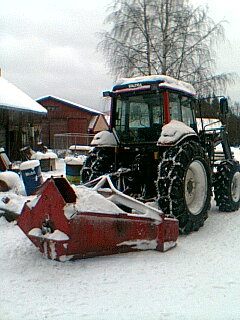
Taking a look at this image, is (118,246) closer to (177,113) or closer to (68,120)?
(177,113)

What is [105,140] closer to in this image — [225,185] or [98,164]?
[98,164]

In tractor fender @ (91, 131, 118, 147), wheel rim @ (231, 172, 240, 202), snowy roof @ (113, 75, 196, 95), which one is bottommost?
wheel rim @ (231, 172, 240, 202)

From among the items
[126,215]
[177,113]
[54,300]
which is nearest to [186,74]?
[177,113]

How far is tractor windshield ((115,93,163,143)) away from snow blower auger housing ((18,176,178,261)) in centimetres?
171

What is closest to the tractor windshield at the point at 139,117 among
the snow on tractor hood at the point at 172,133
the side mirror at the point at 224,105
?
the snow on tractor hood at the point at 172,133

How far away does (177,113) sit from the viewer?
212 inches

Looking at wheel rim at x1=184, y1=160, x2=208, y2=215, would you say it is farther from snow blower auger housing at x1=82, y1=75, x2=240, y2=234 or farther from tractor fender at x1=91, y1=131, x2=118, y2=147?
tractor fender at x1=91, y1=131, x2=118, y2=147

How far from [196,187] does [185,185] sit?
0.49 meters

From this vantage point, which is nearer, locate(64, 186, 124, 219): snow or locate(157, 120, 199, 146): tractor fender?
locate(64, 186, 124, 219): snow

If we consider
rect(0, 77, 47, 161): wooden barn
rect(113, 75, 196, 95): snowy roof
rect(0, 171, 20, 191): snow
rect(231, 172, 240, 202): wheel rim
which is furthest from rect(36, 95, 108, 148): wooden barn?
rect(113, 75, 196, 95): snowy roof

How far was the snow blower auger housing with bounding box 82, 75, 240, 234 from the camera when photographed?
4414 millimetres

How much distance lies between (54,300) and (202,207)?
9.26 ft

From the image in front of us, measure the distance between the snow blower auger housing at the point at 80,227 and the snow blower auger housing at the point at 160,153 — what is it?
644 mm

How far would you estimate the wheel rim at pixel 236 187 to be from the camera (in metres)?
6.31
